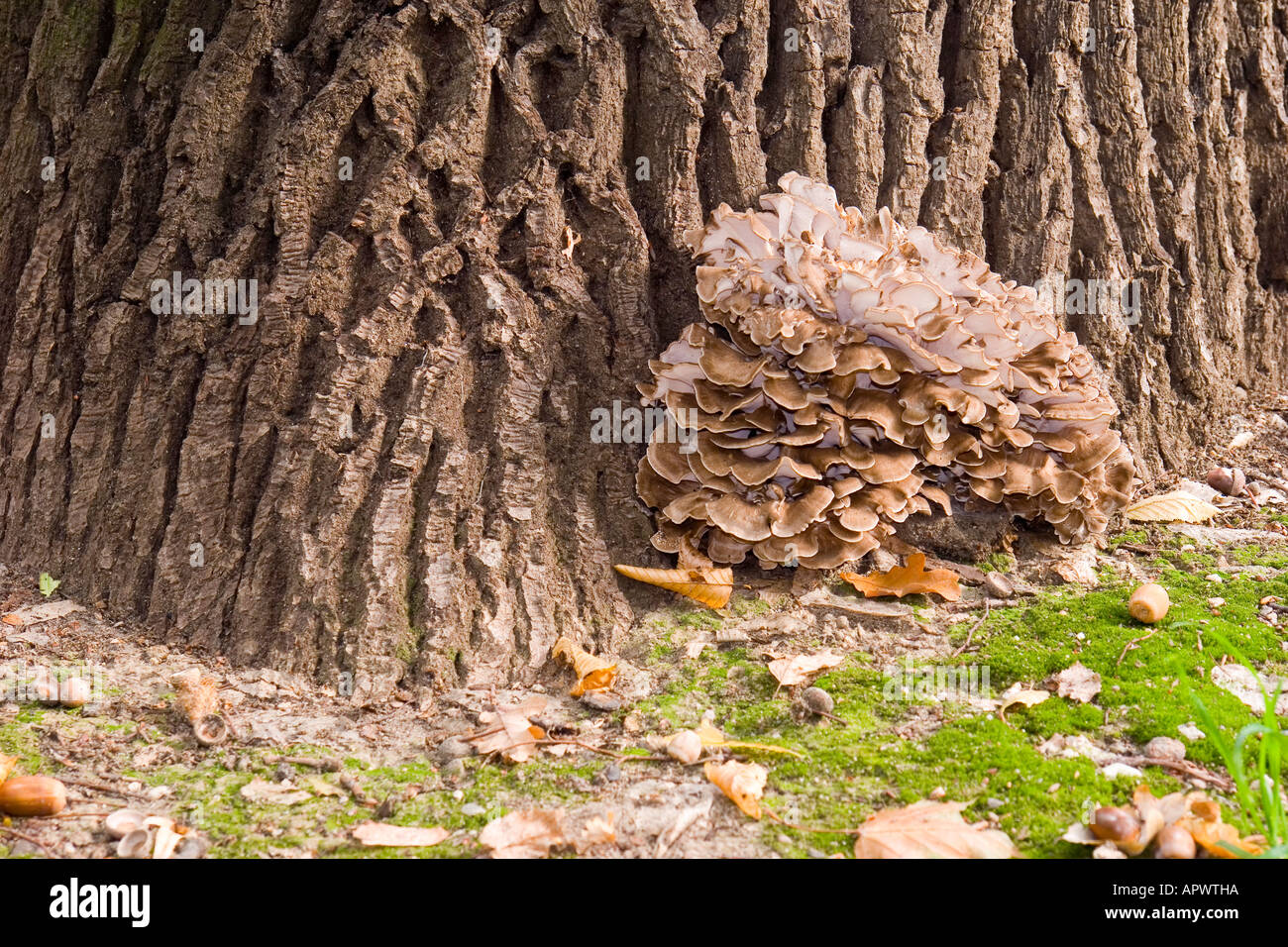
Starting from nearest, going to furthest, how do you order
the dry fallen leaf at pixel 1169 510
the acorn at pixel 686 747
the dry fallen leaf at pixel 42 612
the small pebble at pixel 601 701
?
the acorn at pixel 686 747 < the small pebble at pixel 601 701 < the dry fallen leaf at pixel 42 612 < the dry fallen leaf at pixel 1169 510

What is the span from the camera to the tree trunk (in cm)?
357

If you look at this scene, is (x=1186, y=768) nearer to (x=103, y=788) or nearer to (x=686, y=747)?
(x=686, y=747)

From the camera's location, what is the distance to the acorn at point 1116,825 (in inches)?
91.3

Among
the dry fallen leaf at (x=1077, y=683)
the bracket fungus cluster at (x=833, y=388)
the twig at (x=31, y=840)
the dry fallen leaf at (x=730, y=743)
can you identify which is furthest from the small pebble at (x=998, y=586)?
the twig at (x=31, y=840)

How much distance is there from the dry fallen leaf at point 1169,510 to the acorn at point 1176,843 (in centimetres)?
241

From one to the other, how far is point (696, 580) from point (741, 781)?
1.11 metres

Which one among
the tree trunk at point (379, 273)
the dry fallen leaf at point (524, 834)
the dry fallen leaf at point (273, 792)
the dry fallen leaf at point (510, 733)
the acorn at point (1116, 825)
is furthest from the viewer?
the tree trunk at point (379, 273)

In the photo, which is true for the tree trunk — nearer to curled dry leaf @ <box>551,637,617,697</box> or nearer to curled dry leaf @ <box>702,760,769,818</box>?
curled dry leaf @ <box>551,637,617,697</box>

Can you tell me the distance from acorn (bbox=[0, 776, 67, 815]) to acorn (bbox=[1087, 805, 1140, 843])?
2.73m

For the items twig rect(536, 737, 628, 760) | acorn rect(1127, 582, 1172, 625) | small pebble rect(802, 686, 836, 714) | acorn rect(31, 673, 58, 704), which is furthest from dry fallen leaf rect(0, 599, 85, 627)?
acorn rect(1127, 582, 1172, 625)

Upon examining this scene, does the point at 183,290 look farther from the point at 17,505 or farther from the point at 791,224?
the point at 791,224

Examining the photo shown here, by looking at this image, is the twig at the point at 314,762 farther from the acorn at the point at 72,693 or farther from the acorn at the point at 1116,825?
the acorn at the point at 1116,825

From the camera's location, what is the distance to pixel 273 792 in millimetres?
2789
